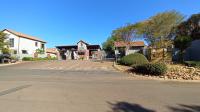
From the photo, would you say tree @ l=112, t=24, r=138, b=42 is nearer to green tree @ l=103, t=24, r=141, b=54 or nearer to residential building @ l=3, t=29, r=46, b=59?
green tree @ l=103, t=24, r=141, b=54

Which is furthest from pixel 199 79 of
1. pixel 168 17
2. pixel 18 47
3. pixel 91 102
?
pixel 18 47

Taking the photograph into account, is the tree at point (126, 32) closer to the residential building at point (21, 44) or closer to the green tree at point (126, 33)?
the green tree at point (126, 33)

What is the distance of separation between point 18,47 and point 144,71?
112 ft

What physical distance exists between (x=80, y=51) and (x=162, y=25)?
2730cm

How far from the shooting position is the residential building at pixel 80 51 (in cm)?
5950

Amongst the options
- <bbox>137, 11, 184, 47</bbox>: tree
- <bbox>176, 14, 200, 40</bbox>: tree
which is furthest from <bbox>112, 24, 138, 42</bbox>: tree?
<bbox>176, 14, 200, 40</bbox>: tree

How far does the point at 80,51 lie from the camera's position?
196 feet

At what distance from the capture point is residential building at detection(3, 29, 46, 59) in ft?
153

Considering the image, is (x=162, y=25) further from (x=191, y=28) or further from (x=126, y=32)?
(x=126, y=32)

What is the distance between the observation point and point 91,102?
841 centimetres

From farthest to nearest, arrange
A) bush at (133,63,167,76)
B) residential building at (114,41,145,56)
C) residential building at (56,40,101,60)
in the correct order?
Answer: 1. residential building at (56,40,101,60)
2. residential building at (114,41,145,56)
3. bush at (133,63,167,76)

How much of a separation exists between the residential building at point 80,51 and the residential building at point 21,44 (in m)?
9.53

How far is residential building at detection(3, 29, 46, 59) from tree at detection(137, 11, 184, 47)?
25.8 m

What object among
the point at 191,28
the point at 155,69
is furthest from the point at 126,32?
the point at 155,69
